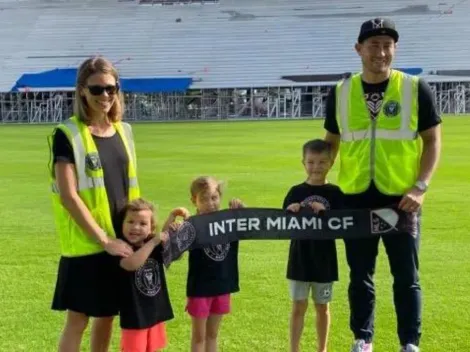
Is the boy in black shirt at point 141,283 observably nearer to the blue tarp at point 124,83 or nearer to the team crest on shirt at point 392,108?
the team crest on shirt at point 392,108

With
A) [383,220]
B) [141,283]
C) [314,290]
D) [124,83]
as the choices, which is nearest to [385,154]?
[383,220]

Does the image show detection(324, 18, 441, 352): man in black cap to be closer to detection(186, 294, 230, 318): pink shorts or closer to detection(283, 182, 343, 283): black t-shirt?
detection(283, 182, 343, 283): black t-shirt

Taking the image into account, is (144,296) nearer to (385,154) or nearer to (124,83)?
(385,154)

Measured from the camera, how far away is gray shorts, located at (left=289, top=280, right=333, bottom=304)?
506 centimetres

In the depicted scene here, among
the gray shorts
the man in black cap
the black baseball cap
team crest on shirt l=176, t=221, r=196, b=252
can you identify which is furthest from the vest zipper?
team crest on shirt l=176, t=221, r=196, b=252

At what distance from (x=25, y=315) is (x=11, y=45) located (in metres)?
55.4

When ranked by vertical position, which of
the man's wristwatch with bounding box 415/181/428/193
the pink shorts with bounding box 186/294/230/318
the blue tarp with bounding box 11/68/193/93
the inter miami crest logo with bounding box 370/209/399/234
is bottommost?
the pink shorts with bounding box 186/294/230/318

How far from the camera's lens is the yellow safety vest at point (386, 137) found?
15.9 feet

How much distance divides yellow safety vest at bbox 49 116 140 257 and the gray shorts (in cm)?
138

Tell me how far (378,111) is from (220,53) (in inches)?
2043

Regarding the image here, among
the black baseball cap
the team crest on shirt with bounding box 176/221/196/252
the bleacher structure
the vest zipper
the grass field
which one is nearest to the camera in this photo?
the team crest on shirt with bounding box 176/221/196/252

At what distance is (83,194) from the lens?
428cm

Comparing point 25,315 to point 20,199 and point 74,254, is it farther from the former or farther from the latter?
point 20,199

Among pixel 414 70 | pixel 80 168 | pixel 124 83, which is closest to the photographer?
pixel 80 168
